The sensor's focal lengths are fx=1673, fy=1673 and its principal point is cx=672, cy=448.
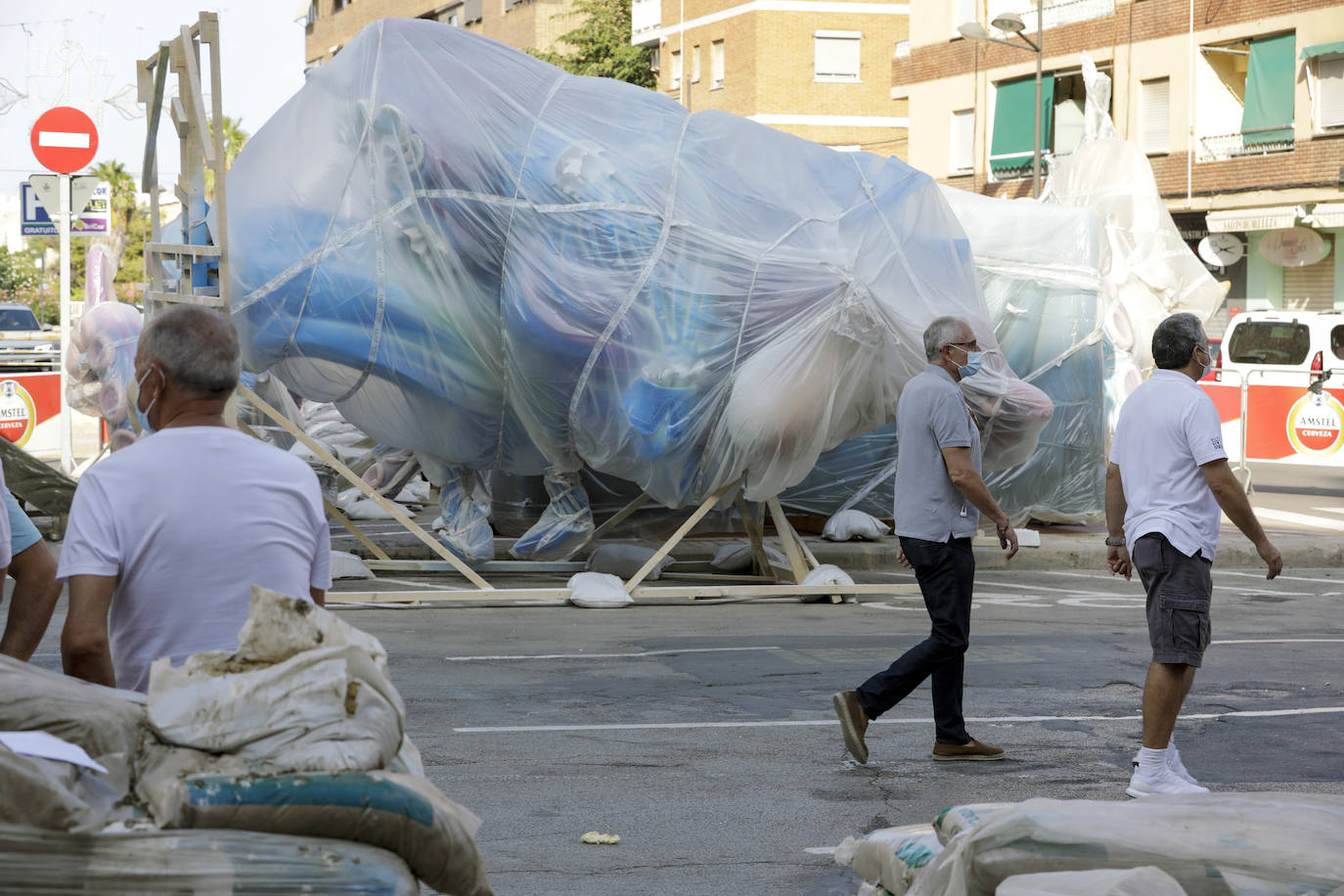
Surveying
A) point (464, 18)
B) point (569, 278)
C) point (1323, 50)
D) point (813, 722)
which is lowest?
point (813, 722)

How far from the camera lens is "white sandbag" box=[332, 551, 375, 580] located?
39.0ft

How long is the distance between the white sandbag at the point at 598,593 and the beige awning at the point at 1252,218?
24324 mm

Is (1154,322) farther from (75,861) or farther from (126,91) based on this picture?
(75,861)

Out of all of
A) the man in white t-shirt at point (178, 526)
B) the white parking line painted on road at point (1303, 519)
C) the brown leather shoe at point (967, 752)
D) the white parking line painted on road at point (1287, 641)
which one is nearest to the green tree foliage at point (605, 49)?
the white parking line painted on road at point (1303, 519)

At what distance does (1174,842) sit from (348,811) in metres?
1.61

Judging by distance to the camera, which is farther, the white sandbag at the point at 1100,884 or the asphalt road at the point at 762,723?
the asphalt road at the point at 762,723

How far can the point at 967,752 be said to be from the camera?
6711mm

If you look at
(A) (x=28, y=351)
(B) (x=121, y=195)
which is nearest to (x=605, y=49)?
A: (B) (x=121, y=195)

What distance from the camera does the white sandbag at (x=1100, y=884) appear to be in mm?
3131

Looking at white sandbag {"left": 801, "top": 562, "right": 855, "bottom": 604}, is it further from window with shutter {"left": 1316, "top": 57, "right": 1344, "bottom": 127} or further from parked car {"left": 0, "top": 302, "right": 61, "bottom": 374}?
window with shutter {"left": 1316, "top": 57, "right": 1344, "bottom": 127}

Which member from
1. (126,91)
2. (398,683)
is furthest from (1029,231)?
(126,91)

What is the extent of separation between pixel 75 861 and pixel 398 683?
574 cm

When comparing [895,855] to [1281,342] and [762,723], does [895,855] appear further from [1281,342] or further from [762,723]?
[1281,342]

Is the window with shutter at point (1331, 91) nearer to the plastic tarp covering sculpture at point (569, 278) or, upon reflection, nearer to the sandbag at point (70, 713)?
the plastic tarp covering sculpture at point (569, 278)
